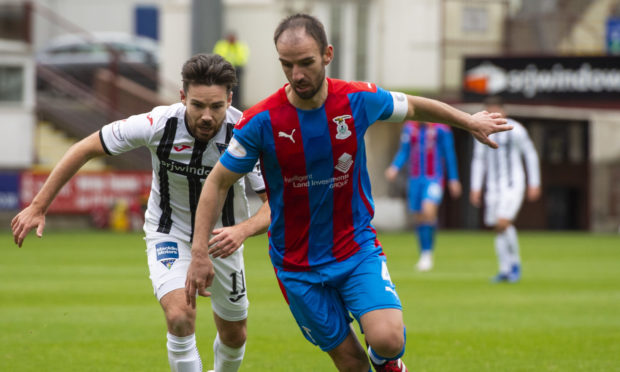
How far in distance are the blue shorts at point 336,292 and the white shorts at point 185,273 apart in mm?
803

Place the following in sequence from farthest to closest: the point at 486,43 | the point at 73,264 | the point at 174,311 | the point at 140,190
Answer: the point at 486,43 < the point at 140,190 < the point at 73,264 < the point at 174,311

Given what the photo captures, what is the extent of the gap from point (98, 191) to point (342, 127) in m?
21.7

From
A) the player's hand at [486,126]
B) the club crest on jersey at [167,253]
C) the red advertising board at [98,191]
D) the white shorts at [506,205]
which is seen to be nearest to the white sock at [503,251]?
the white shorts at [506,205]

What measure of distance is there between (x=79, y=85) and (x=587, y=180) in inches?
628

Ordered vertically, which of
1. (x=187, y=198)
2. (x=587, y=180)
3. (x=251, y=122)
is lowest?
(x=587, y=180)

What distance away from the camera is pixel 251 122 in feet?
17.7

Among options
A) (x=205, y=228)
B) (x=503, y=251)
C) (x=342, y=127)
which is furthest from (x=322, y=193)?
(x=503, y=251)

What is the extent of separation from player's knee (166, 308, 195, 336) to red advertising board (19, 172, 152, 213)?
67.5ft

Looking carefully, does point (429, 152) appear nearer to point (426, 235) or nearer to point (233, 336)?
point (426, 235)

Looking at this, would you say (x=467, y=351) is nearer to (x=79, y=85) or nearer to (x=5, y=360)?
(x=5, y=360)

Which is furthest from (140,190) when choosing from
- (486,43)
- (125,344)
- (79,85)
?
(125,344)

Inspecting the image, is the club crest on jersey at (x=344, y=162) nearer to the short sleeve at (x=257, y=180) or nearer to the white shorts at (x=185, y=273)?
the short sleeve at (x=257, y=180)

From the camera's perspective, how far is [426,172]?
16266 mm

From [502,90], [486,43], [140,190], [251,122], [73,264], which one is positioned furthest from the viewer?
[486,43]
